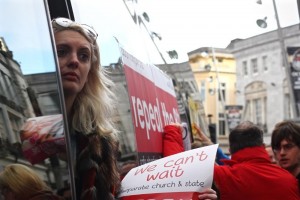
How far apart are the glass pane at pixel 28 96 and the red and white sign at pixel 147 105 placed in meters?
1.23

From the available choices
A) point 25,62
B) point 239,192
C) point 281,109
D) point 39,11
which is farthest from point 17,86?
point 281,109

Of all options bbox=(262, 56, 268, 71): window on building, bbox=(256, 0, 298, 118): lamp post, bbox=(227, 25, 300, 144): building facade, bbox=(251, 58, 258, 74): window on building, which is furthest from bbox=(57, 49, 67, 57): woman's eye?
bbox=(251, 58, 258, 74): window on building

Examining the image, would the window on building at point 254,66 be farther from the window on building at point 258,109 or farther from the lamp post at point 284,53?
the lamp post at point 284,53

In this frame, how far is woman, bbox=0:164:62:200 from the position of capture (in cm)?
130

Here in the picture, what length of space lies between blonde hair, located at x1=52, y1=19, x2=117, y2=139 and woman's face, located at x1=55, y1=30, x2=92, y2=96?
0.03m

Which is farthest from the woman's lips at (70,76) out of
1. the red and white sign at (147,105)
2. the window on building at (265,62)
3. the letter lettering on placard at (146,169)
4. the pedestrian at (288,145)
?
the window on building at (265,62)

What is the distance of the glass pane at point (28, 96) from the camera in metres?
1.32

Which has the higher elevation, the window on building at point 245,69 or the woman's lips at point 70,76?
the window on building at point 245,69

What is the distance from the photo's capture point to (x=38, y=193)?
136cm

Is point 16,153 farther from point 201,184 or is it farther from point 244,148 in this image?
point 244,148

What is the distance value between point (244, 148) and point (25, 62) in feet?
6.73

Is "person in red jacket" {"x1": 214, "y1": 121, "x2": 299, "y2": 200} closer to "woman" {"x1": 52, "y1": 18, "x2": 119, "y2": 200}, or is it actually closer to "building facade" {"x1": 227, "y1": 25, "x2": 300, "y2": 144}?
"woman" {"x1": 52, "y1": 18, "x2": 119, "y2": 200}

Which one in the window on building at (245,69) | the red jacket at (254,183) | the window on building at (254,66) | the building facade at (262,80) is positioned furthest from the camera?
the window on building at (245,69)

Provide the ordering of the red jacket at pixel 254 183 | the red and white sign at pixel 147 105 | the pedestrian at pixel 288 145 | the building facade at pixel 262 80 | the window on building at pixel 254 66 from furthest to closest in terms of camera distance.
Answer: the window on building at pixel 254 66 → the building facade at pixel 262 80 → the pedestrian at pixel 288 145 → the red jacket at pixel 254 183 → the red and white sign at pixel 147 105
